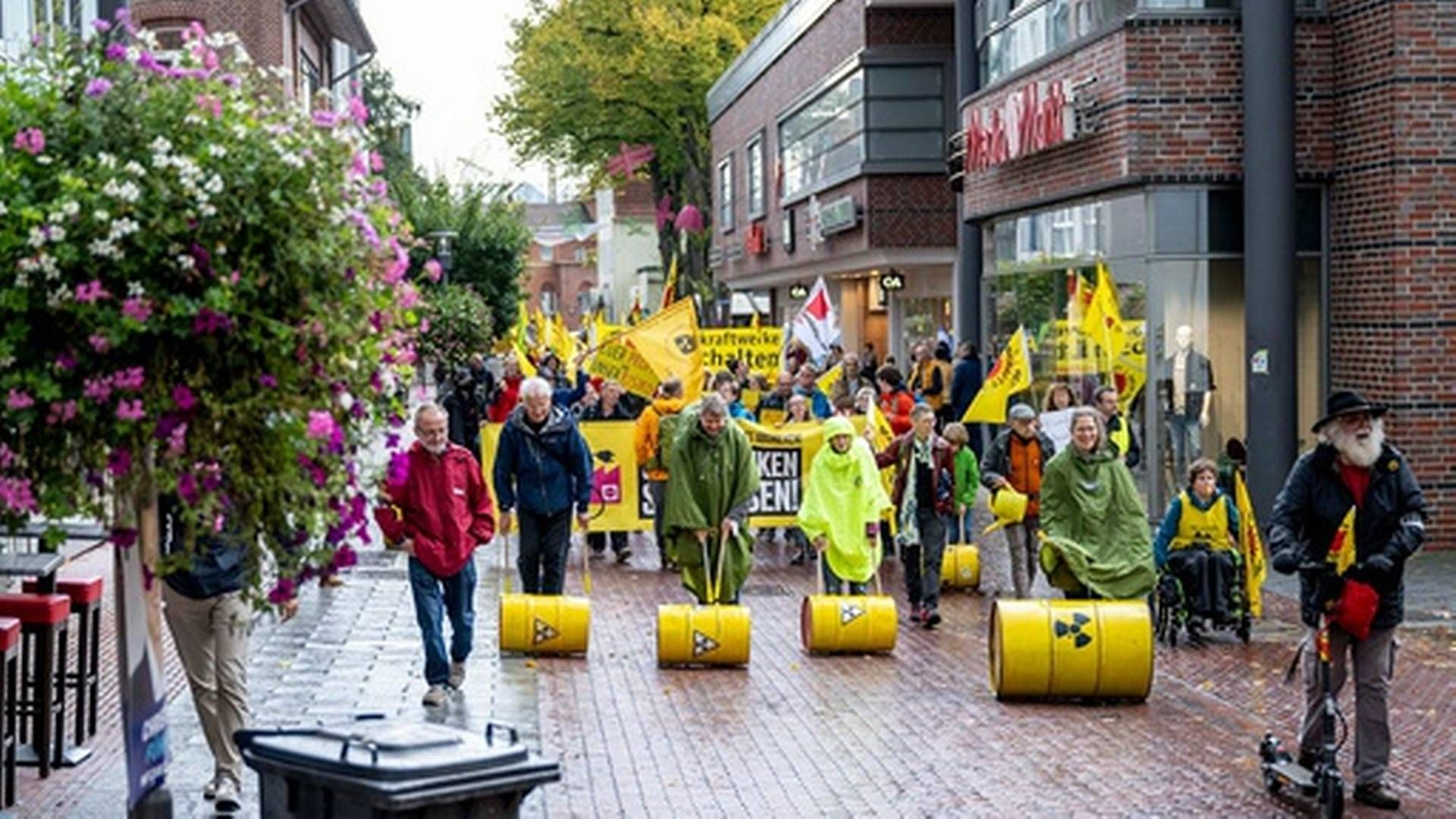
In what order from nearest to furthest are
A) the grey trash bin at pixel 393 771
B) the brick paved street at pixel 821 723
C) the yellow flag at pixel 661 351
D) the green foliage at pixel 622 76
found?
the grey trash bin at pixel 393 771
the brick paved street at pixel 821 723
the yellow flag at pixel 661 351
the green foliage at pixel 622 76

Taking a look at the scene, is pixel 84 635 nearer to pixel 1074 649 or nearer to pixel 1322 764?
pixel 1074 649

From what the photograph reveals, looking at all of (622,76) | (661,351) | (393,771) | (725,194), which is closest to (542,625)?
(393,771)

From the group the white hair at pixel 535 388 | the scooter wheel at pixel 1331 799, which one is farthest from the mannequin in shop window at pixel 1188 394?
the scooter wheel at pixel 1331 799

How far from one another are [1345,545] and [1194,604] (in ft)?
18.1

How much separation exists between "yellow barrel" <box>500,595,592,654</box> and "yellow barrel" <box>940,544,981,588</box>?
4.88m

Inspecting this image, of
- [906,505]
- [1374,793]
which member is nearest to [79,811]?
[1374,793]

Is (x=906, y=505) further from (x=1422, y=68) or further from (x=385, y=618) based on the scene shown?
(x=1422, y=68)

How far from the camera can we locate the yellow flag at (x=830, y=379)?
25.9 metres

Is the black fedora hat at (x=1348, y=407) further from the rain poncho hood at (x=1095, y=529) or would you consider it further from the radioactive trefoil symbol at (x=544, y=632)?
the radioactive trefoil symbol at (x=544, y=632)

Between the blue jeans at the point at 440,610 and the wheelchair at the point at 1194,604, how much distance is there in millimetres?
5062

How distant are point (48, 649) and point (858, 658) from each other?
613 centimetres

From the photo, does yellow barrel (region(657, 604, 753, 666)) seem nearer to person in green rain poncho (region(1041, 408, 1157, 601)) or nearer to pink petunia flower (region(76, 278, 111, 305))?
person in green rain poncho (region(1041, 408, 1157, 601))

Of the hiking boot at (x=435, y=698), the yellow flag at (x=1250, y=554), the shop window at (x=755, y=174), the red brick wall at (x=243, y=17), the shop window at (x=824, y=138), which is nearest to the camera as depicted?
the hiking boot at (x=435, y=698)

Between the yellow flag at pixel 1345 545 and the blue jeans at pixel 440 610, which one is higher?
the yellow flag at pixel 1345 545
